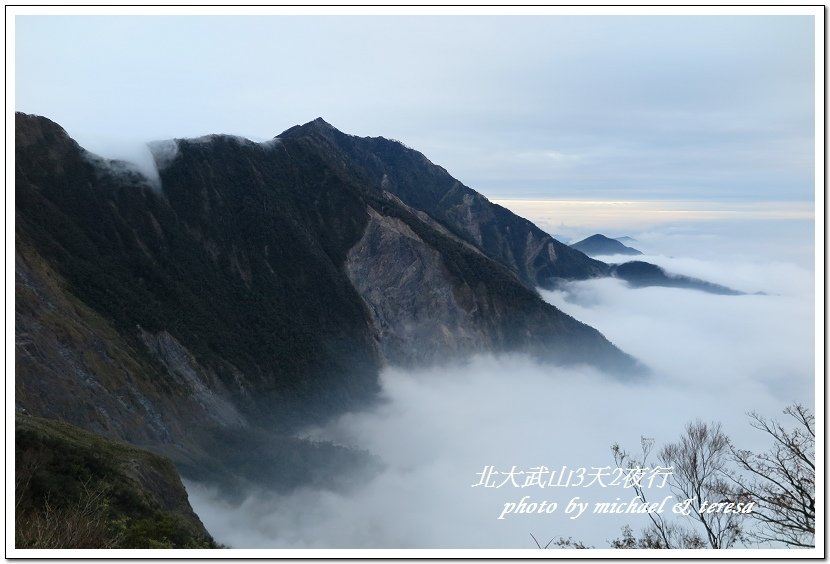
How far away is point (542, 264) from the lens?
15138cm

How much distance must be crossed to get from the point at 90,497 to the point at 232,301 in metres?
41.5

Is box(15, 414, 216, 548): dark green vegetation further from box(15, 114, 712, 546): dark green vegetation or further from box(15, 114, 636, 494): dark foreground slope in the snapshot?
box(15, 114, 636, 494): dark foreground slope

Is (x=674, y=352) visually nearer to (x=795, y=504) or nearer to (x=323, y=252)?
(x=323, y=252)

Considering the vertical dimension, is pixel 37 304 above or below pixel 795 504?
below

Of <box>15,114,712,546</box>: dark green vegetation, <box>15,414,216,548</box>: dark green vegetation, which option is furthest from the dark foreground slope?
<box>15,414,216,548</box>: dark green vegetation

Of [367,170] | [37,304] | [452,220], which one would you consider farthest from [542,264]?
[37,304]

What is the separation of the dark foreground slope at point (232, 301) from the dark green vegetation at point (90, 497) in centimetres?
912

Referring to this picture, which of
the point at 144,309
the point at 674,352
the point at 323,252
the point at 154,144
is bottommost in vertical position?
the point at 674,352

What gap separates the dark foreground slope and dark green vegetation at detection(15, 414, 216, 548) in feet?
29.9

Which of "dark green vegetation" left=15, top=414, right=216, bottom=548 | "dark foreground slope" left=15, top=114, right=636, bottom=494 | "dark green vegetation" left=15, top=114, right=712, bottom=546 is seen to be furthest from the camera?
"dark foreground slope" left=15, top=114, right=636, bottom=494

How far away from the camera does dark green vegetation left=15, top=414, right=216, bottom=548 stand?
10.4 meters

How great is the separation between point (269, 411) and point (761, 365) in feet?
373

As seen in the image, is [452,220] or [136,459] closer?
[136,459]

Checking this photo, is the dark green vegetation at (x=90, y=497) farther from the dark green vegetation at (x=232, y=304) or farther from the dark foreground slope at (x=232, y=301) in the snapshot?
the dark foreground slope at (x=232, y=301)
